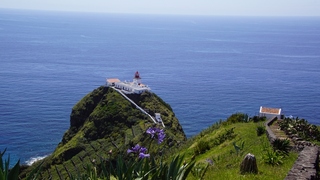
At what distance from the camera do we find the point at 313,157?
39.4 feet

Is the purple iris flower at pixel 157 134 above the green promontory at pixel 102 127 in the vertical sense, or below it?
above

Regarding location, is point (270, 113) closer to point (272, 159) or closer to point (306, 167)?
point (272, 159)

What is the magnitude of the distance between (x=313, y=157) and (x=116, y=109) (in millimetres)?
51051

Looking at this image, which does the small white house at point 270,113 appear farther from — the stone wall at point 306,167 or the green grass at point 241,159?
the stone wall at point 306,167

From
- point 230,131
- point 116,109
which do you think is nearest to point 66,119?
point 116,109

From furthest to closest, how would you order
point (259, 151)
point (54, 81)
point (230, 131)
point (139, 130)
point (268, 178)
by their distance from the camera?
point (54, 81), point (139, 130), point (230, 131), point (259, 151), point (268, 178)

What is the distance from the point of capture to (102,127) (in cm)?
5956

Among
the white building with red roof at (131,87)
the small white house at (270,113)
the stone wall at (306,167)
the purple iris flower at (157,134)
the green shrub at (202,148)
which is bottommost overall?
the white building with red roof at (131,87)

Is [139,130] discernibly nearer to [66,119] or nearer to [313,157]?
[66,119]

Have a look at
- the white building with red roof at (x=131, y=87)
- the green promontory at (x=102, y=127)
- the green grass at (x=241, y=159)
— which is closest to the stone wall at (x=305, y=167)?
the green grass at (x=241, y=159)

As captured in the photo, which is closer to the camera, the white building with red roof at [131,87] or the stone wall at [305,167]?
the stone wall at [305,167]

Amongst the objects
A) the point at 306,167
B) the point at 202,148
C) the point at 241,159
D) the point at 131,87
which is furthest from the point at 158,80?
the point at 306,167

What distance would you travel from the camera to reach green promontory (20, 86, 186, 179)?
4881 centimetres

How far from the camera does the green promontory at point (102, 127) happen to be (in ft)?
160
